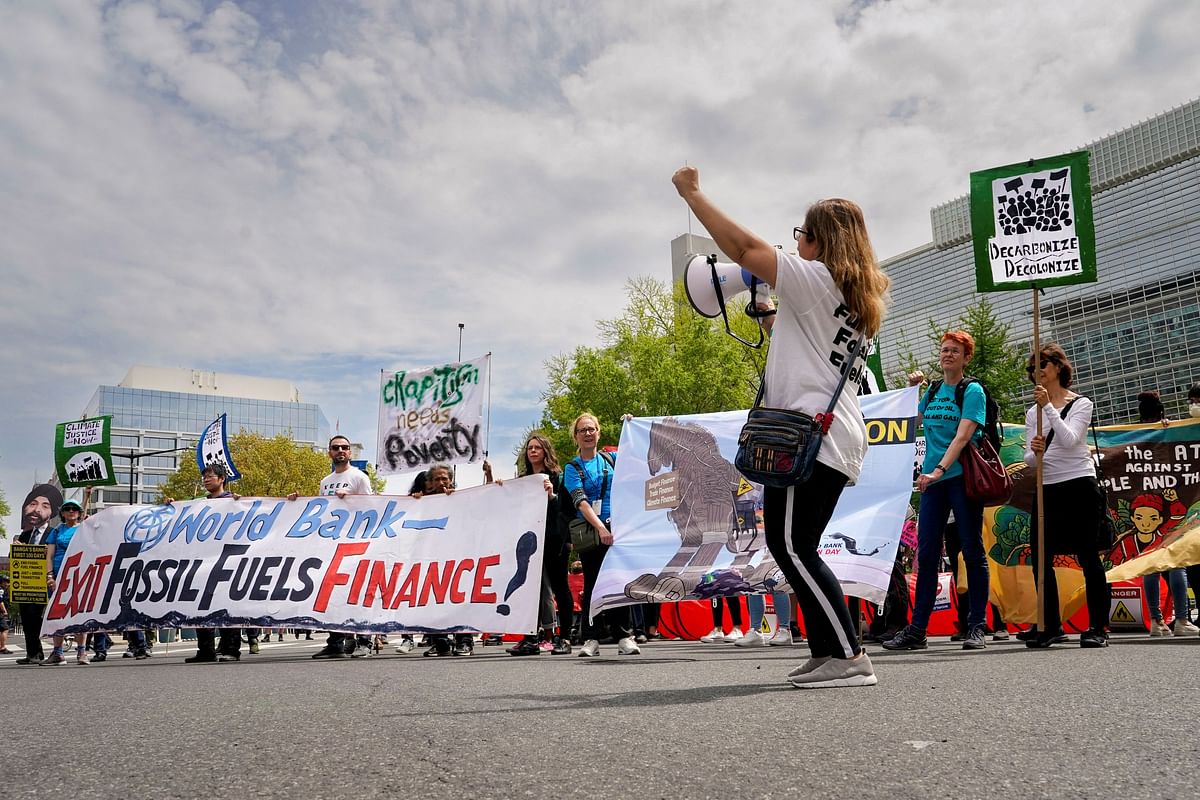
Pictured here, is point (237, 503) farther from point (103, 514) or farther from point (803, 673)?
point (803, 673)

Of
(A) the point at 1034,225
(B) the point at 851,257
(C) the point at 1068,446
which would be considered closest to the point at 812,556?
(B) the point at 851,257

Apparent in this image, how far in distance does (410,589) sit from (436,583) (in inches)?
9.4

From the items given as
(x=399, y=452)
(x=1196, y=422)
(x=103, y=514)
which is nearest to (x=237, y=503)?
(x=103, y=514)

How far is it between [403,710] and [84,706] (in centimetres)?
164

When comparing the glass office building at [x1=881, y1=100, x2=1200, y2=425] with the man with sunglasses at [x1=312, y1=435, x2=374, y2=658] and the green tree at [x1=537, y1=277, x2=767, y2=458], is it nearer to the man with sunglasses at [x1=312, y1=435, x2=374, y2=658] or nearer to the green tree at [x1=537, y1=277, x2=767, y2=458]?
the green tree at [x1=537, y1=277, x2=767, y2=458]

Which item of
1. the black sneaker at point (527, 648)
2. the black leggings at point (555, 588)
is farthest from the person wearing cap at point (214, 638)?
the black leggings at point (555, 588)

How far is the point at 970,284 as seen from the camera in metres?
77.1

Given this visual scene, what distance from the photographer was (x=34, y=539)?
35.8ft

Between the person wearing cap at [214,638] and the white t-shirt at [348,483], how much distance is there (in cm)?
86

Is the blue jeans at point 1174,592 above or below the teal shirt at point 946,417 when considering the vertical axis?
below

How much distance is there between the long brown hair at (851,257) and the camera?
400cm

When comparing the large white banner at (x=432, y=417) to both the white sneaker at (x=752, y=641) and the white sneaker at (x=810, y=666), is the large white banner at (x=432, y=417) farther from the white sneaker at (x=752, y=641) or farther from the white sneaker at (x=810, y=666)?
the white sneaker at (x=810, y=666)

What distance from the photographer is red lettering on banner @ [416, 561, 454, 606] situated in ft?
27.8

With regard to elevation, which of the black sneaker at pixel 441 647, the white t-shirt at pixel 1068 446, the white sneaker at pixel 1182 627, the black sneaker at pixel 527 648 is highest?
the white t-shirt at pixel 1068 446
